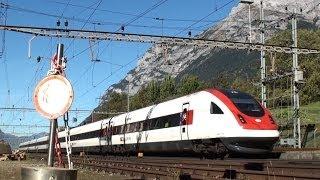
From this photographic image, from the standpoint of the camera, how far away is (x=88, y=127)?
44.5 meters

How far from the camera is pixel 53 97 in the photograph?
4516mm

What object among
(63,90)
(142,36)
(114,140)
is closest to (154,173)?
(63,90)

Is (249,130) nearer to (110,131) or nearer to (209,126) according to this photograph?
(209,126)

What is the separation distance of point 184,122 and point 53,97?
1812cm

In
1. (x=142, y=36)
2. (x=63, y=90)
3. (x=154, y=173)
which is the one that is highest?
(x=142, y=36)

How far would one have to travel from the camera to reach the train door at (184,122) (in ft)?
72.8

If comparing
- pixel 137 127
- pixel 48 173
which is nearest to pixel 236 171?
pixel 48 173

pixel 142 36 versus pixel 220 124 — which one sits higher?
pixel 142 36

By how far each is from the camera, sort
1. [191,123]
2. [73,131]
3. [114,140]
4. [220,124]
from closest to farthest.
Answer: [220,124]
[191,123]
[114,140]
[73,131]

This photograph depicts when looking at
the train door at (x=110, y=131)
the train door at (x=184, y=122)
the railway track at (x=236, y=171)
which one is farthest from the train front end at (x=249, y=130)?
the train door at (x=110, y=131)

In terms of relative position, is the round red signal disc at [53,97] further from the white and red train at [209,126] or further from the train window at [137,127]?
the train window at [137,127]

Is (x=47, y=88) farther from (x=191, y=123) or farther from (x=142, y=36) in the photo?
(x=142, y=36)

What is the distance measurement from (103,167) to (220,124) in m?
5.09

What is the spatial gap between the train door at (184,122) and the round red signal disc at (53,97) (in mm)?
17738
